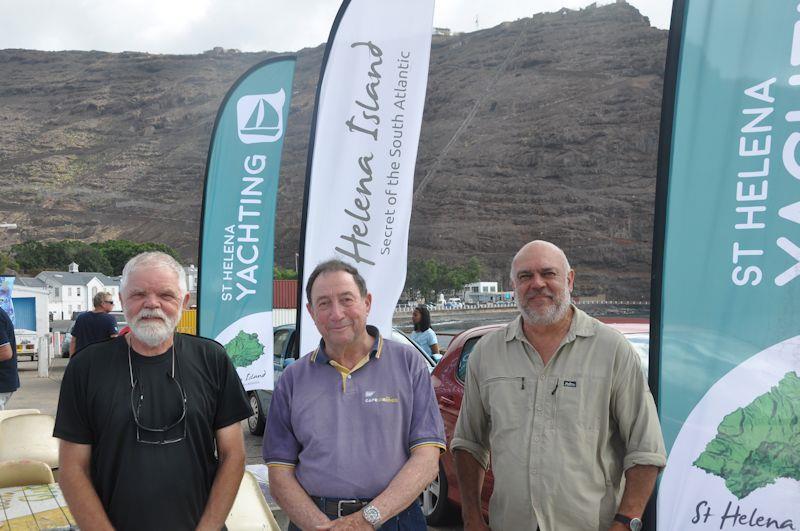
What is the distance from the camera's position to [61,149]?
185 m

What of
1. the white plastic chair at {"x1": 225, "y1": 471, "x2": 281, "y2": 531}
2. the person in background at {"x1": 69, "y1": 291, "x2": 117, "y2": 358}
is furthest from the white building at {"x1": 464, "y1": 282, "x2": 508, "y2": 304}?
the white plastic chair at {"x1": 225, "y1": 471, "x2": 281, "y2": 531}

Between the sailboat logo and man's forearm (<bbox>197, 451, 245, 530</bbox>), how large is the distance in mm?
5726

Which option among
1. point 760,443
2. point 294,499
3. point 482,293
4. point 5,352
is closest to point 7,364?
point 5,352

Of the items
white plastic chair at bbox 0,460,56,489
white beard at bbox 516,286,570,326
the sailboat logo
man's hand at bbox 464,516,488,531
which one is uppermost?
the sailboat logo

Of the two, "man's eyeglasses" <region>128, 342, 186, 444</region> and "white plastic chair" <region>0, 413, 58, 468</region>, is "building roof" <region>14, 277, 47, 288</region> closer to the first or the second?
"white plastic chair" <region>0, 413, 58, 468</region>

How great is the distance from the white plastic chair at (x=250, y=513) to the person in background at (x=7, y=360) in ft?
13.1

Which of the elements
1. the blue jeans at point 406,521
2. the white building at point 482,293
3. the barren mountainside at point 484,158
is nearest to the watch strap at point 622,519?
the blue jeans at point 406,521

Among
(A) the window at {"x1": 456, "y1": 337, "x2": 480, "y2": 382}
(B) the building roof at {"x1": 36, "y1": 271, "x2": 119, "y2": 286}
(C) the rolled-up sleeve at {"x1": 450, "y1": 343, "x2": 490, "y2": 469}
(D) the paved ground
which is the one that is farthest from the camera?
(B) the building roof at {"x1": 36, "y1": 271, "x2": 119, "y2": 286}

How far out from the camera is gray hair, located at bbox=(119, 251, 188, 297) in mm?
2707

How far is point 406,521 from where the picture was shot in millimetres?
2727

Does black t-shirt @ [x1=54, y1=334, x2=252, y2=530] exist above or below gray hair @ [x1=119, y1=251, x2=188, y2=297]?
below

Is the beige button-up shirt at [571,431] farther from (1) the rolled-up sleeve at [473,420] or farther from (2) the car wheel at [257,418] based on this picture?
(2) the car wheel at [257,418]

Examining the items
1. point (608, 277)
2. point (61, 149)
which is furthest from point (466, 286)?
point (61, 149)

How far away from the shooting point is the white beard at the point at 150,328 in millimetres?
2639
